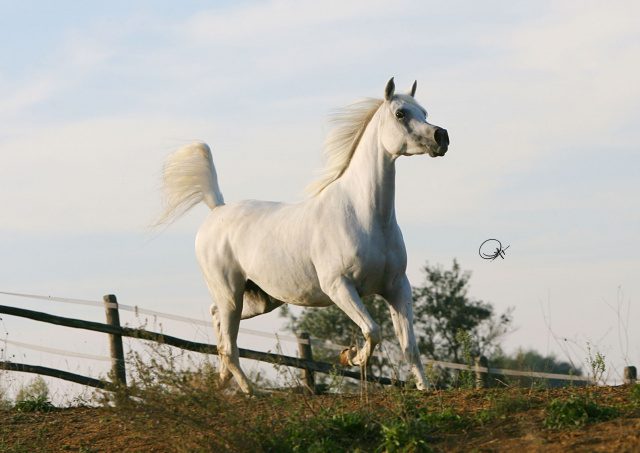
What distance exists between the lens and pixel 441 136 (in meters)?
6.22

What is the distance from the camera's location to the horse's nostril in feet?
20.4

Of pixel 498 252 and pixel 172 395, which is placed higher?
pixel 498 252

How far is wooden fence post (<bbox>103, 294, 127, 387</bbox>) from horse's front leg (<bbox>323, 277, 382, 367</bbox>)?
421 centimetres

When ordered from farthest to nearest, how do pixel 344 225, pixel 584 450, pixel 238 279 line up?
pixel 238 279, pixel 344 225, pixel 584 450

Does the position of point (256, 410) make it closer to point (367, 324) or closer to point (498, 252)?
point (367, 324)

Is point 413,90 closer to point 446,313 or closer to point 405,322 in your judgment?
point 405,322

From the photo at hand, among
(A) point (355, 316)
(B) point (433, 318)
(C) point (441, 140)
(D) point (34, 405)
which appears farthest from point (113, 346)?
(B) point (433, 318)

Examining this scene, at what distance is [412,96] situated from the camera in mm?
6965

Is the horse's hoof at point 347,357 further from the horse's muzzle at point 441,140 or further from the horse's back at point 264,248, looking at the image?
the horse's muzzle at point 441,140

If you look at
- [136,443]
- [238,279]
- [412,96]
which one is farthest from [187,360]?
[412,96]

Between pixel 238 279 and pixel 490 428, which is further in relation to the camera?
pixel 238 279

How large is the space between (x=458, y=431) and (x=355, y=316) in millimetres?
1629

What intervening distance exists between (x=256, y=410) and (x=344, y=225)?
1.81 meters

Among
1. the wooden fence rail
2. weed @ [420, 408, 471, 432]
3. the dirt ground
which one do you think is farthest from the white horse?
the wooden fence rail
